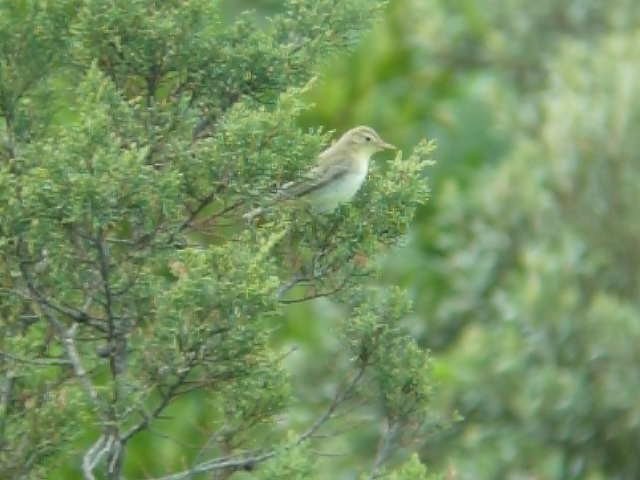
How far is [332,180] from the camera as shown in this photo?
23.0 ft

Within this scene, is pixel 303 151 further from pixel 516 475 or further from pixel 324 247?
pixel 516 475

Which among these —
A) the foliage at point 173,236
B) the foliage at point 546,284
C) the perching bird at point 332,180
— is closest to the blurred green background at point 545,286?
the foliage at point 546,284

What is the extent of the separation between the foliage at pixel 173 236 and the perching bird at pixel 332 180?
7cm

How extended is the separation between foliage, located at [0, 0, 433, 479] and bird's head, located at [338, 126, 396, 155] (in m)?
1.20

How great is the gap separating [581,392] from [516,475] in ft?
2.60

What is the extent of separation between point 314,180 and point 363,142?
1.50 meters

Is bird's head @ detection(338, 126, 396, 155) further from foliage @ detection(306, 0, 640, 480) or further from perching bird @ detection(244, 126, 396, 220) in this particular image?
foliage @ detection(306, 0, 640, 480)

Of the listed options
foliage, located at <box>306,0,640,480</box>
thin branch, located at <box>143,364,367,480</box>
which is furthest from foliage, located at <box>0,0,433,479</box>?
foliage, located at <box>306,0,640,480</box>

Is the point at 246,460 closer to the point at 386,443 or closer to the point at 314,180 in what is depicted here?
the point at 386,443

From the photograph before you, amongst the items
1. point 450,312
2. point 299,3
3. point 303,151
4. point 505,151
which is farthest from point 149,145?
point 505,151

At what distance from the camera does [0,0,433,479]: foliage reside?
19.7 ft

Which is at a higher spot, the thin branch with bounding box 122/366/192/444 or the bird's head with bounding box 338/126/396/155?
the thin branch with bounding box 122/366/192/444

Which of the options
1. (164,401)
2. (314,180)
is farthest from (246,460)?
(314,180)

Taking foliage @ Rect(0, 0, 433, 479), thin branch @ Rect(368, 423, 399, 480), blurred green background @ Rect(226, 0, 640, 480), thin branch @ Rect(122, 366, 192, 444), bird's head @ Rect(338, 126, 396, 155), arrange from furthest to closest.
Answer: blurred green background @ Rect(226, 0, 640, 480) < bird's head @ Rect(338, 126, 396, 155) < thin branch @ Rect(368, 423, 399, 480) < thin branch @ Rect(122, 366, 192, 444) < foliage @ Rect(0, 0, 433, 479)
